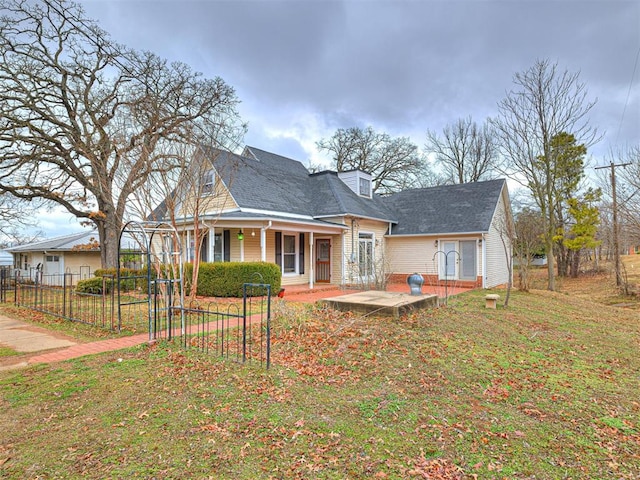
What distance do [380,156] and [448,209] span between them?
15.0m

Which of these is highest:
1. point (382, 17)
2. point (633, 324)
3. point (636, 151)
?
point (382, 17)

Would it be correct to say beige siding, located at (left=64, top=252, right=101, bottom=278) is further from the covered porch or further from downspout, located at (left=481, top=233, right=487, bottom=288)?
downspout, located at (left=481, top=233, right=487, bottom=288)

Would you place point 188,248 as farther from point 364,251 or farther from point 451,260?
point 451,260

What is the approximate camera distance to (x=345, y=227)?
16.2 m

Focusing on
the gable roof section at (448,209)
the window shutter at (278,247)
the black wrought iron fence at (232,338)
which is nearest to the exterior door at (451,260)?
the gable roof section at (448,209)

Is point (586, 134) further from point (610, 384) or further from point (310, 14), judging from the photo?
point (610, 384)

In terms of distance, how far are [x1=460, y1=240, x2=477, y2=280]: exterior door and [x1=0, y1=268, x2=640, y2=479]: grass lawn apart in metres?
10.3

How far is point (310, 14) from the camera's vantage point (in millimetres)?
10672

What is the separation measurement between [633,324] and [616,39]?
31.9 feet

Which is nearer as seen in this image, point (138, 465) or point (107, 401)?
point (138, 465)

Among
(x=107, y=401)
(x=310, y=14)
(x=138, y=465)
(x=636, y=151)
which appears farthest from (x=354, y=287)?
(x=636, y=151)

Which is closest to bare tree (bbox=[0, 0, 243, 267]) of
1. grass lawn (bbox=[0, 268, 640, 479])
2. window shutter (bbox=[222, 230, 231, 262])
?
window shutter (bbox=[222, 230, 231, 262])

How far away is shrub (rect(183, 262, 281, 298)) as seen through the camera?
40.6 ft

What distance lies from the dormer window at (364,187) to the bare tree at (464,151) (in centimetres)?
1690
